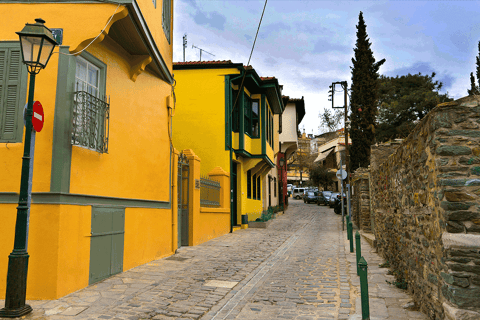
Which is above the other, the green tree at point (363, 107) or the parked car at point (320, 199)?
the green tree at point (363, 107)

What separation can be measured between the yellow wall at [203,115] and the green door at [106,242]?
9.31 m

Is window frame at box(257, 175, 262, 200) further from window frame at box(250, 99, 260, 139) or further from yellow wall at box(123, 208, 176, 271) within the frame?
yellow wall at box(123, 208, 176, 271)

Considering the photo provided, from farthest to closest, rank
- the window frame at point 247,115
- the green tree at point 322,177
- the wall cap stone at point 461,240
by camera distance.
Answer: the green tree at point 322,177 → the window frame at point 247,115 → the wall cap stone at point 461,240

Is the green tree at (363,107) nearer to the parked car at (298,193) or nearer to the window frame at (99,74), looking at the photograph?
the window frame at (99,74)

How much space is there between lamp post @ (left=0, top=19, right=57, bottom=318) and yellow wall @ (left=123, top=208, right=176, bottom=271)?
311cm

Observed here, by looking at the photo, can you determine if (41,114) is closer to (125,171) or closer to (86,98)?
(86,98)

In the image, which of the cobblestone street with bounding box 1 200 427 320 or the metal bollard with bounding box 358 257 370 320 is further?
the cobblestone street with bounding box 1 200 427 320

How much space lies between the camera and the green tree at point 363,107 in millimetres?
27781

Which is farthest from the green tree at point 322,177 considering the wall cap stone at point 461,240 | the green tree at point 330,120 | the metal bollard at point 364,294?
the wall cap stone at point 461,240

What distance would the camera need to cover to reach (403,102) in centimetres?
3123

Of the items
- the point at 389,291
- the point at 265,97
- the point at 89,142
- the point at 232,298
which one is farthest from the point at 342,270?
the point at 265,97

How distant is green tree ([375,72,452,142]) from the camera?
3034 cm

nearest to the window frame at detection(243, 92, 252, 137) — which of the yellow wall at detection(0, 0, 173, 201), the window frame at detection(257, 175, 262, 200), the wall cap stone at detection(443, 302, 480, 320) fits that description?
the window frame at detection(257, 175, 262, 200)

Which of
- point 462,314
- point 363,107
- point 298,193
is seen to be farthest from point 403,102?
point 462,314
